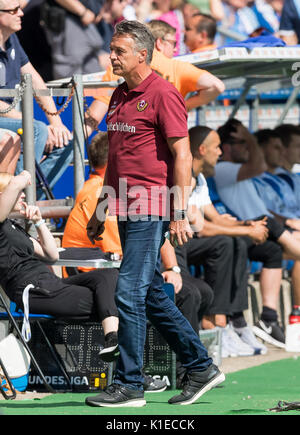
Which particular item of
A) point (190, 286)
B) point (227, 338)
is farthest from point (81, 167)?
point (227, 338)

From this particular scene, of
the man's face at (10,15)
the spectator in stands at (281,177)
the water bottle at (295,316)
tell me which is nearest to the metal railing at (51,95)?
the man's face at (10,15)

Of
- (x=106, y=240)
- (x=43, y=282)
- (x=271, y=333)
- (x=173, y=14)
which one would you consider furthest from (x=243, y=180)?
(x=43, y=282)

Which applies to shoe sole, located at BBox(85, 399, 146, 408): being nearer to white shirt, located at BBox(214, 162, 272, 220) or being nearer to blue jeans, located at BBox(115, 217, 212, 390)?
blue jeans, located at BBox(115, 217, 212, 390)

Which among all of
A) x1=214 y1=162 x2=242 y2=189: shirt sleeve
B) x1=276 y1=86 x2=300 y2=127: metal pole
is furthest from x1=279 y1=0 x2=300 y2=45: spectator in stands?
x1=214 y1=162 x2=242 y2=189: shirt sleeve

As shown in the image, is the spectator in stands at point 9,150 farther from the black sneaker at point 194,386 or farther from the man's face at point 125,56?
the black sneaker at point 194,386

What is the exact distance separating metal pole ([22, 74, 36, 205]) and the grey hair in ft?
5.93

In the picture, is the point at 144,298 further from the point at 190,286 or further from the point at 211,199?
the point at 211,199

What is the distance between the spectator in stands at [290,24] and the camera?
1117 centimetres

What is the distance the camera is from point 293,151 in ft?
35.4

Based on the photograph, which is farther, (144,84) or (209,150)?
(209,150)

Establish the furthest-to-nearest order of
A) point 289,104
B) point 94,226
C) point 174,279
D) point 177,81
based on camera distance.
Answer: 1. point 289,104
2. point 177,81
3. point 174,279
4. point 94,226

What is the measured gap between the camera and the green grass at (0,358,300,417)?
5.34 m

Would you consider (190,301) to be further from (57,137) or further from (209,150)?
(209,150)

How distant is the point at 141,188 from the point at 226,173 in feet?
14.1
